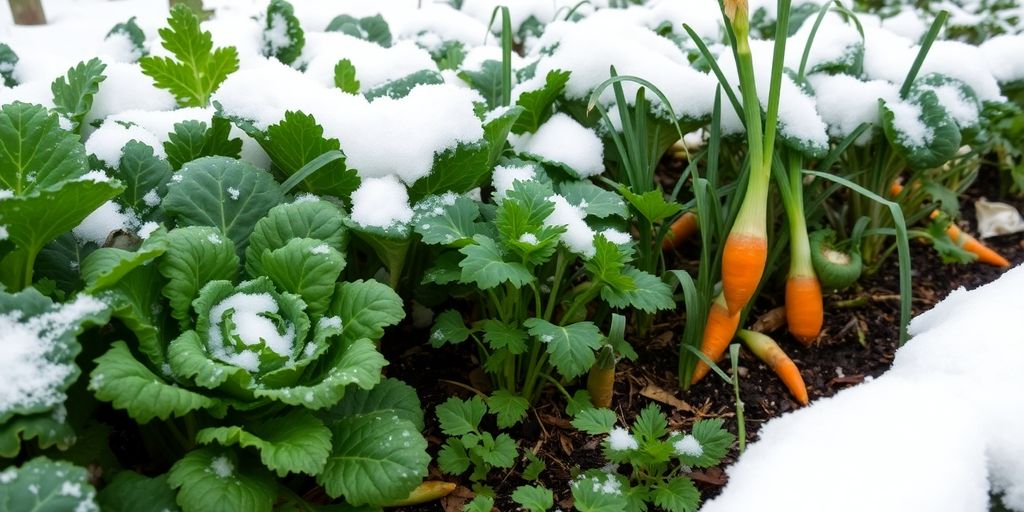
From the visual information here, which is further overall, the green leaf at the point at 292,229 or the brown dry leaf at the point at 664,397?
the brown dry leaf at the point at 664,397

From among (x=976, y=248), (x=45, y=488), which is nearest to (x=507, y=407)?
(x=45, y=488)

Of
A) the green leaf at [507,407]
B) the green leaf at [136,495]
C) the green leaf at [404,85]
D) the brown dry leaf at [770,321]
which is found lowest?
the brown dry leaf at [770,321]

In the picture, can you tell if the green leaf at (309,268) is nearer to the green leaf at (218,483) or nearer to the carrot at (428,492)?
the green leaf at (218,483)

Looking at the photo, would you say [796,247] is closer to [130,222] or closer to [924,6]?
[130,222]

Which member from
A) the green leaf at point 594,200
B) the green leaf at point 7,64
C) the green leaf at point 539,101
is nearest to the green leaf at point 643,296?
the green leaf at point 594,200

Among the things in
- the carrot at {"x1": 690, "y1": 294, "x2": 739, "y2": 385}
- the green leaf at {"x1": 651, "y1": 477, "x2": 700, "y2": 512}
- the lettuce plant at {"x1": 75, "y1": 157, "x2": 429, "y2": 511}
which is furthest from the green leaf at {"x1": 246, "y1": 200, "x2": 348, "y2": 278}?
the carrot at {"x1": 690, "y1": 294, "x2": 739, "y2": 385}

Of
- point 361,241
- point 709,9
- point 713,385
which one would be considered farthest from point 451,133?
point 709,9

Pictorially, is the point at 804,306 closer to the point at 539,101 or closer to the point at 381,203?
the point at 539,101
